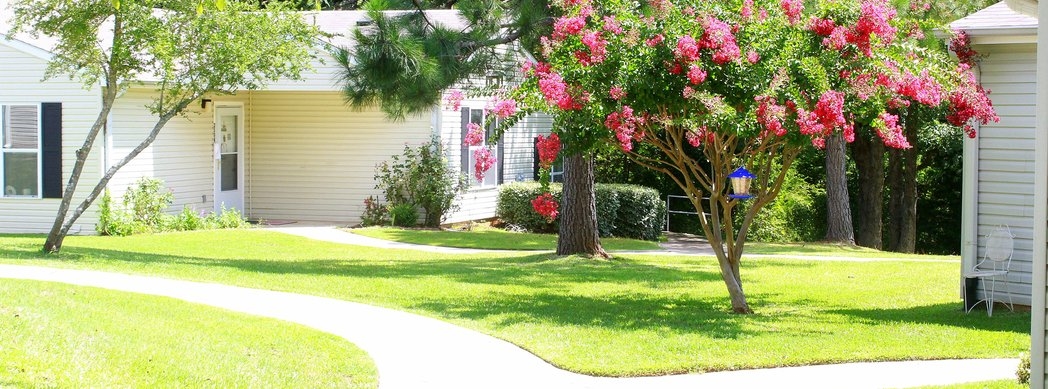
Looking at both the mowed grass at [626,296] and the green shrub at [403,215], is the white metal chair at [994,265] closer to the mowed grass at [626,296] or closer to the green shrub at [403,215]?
the mowed grass at [626,296]

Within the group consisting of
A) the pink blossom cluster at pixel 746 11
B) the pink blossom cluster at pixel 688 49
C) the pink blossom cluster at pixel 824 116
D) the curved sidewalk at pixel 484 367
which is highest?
the pink blossom cluster at pixel 746 11

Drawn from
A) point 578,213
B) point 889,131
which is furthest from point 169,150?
point 889,131

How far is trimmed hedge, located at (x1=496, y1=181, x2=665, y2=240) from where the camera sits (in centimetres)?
2281

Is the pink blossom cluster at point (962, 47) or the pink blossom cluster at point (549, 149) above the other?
the pink blossom cluster at point (962, 47)

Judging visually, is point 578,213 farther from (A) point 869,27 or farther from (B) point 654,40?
(A) point 869,27

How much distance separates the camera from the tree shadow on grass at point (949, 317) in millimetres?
10914

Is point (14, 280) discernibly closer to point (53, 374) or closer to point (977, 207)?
point (53, 374)

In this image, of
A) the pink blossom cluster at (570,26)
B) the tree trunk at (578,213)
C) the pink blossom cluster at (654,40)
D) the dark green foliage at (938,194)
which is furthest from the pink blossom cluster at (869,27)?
the dark green foliage at (938,194)

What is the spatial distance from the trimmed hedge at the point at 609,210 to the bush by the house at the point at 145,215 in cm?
577

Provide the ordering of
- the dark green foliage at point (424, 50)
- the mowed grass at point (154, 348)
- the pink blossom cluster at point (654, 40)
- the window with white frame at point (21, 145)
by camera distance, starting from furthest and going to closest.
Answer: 1. the window with white frame at point (21, 145)
2. the dark green foliage at point (424, 50)
3. the pink blossom cluster at point (654, 40)
4. the mowed grass at point (154, 348)

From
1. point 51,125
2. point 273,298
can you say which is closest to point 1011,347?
point 273,298

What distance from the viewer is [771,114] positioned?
10102mm

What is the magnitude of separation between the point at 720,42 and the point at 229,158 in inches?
566

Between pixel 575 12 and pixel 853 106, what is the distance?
108 inches
